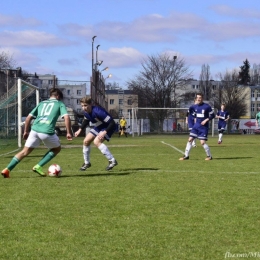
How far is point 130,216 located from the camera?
23.6 feet

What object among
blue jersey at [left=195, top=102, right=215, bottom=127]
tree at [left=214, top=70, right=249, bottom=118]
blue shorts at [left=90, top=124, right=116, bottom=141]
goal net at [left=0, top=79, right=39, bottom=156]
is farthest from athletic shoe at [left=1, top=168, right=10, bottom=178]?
tree at [left=214, top=70, right=249, bottom=118]

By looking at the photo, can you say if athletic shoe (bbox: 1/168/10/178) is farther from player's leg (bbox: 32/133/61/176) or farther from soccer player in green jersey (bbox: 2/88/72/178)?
player's leg (bbox: 32/133/61/176)

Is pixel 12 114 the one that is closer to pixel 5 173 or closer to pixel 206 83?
pixel 5 173

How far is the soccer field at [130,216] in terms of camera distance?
18.1 feet

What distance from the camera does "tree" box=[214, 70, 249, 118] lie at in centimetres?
10193

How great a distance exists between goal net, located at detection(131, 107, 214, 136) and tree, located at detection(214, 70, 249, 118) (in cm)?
4747

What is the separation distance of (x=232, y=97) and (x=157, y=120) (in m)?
51.7

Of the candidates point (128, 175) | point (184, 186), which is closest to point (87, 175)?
point (128, 175)

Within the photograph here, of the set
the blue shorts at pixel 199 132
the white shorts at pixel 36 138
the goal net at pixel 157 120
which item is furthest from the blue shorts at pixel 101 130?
the goal net at pixel 157 120

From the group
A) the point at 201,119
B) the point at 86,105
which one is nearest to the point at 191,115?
the point at 201,119

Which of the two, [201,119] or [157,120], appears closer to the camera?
[201,119]

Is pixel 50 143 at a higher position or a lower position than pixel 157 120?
higher

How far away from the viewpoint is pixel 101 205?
801 centimetres

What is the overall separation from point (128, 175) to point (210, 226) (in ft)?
18.2
